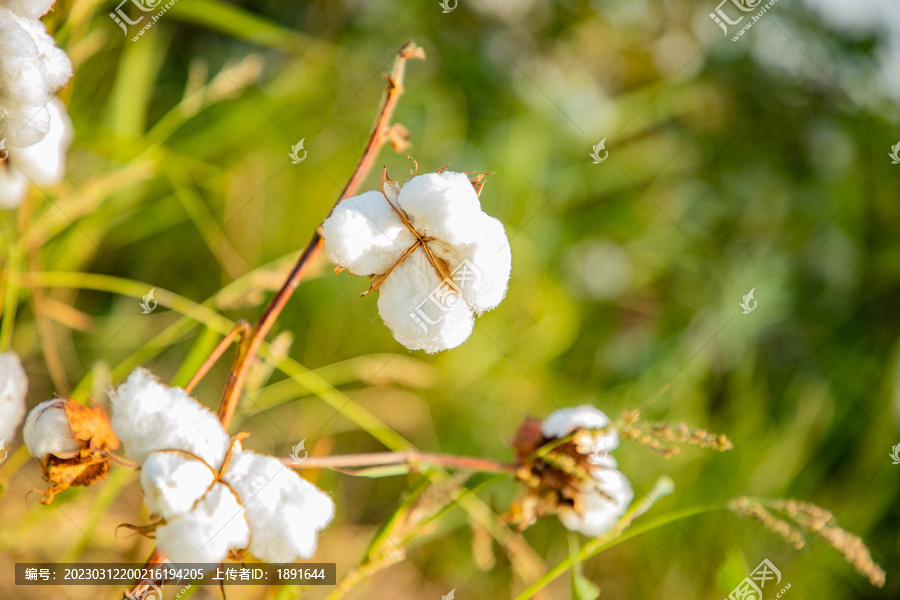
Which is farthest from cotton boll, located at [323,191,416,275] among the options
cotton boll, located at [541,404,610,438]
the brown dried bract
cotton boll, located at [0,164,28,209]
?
cotton boll, located at [0,164,28,209]

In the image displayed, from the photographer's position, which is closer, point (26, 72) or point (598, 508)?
point (26, 72)

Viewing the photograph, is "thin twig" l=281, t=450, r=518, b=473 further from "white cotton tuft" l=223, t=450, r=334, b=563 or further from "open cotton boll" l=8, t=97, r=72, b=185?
"open cotton boll" l=8, t=97, r=72, b=185

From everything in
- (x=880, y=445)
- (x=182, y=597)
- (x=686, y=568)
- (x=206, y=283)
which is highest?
(x=182, y=597)

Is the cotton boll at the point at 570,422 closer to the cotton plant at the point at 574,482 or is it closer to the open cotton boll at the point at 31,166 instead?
the cotton plant at the point at 574,482

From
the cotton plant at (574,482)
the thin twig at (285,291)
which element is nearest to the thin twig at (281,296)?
the thin twig at (285,291)

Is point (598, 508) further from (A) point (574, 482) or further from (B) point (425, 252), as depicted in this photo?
(B) point (425, 252)

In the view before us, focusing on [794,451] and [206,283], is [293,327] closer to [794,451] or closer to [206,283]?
[206,283]

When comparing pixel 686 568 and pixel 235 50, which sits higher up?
pixel 235 50

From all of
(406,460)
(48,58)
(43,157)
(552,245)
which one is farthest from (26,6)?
(552,245)

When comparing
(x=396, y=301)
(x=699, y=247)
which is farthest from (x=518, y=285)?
(x=396, y=301)
